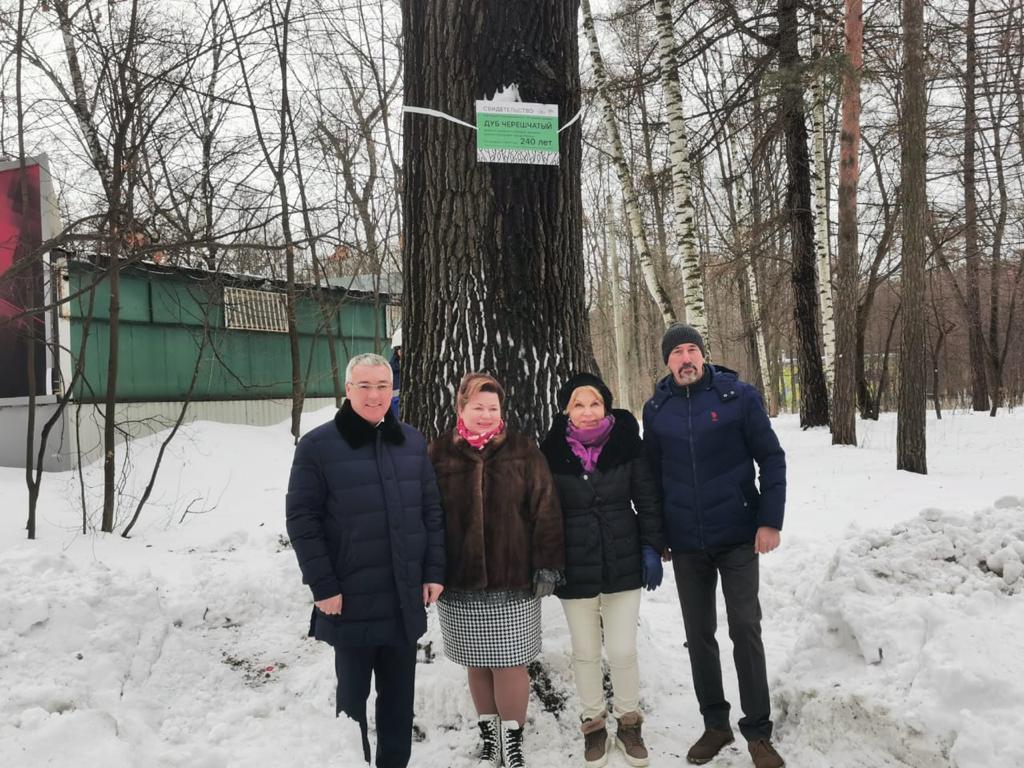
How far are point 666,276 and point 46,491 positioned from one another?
2011 cm

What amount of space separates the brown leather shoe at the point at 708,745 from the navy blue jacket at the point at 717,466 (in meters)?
0.84

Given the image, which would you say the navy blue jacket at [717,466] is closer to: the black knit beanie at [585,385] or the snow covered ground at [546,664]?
the black knit beanie at [585,385]

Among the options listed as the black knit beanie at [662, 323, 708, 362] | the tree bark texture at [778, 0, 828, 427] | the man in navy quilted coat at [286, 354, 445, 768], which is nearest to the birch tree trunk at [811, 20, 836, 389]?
the tree bark texture at [778, 0, 828, 427]

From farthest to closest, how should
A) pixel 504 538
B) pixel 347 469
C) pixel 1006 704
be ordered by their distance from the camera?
pixel 504 538 < pixel 347 469 < pixel 1006 704

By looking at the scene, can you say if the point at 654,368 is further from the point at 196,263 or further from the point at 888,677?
the point at 888,677

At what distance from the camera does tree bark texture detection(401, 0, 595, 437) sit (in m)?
3.68

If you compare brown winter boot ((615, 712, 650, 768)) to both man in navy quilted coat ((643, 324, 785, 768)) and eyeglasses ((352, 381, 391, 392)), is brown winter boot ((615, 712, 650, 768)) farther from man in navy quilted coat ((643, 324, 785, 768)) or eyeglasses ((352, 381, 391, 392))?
eyeglasses ((352, 381, 391, 392))

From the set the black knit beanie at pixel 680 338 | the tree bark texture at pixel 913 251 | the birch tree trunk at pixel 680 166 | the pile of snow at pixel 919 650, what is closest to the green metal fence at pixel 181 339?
the birch tree trunk at pixel 680 166

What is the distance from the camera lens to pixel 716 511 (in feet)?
10.2

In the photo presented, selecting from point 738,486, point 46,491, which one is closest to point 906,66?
point 738,486

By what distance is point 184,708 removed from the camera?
364 centimetres

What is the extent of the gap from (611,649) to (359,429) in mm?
1500

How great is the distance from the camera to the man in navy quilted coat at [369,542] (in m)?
2.77

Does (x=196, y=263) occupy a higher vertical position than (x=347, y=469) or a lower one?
higher
